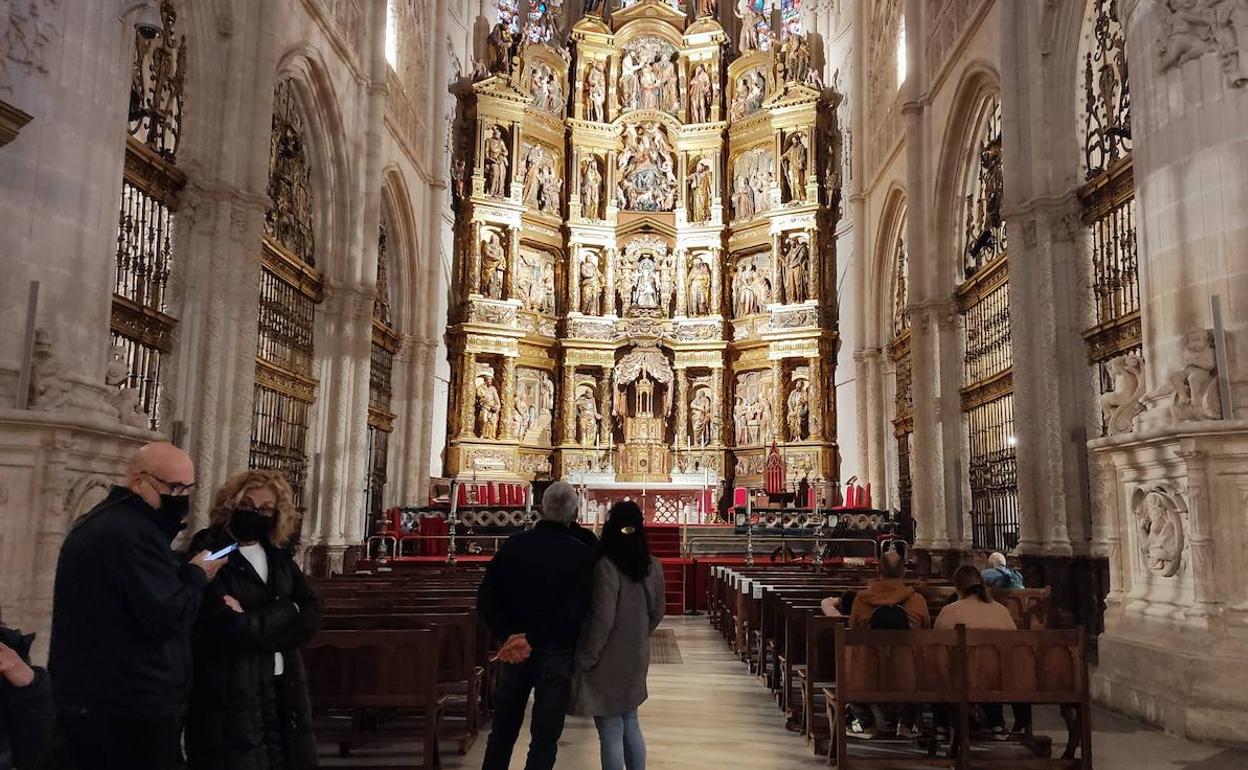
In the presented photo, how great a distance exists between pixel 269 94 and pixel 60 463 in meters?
7.45

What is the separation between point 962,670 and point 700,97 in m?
24.6

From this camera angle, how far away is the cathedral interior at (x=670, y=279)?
316 inches

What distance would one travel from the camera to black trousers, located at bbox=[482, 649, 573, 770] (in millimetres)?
4777

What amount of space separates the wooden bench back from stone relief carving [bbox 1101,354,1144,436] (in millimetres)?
6754

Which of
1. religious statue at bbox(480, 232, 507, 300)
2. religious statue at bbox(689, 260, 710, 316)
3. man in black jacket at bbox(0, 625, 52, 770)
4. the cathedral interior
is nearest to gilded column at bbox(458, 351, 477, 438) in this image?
the cathedral interior

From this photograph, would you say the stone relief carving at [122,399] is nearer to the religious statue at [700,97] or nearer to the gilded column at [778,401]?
the gilded column at [778,401]

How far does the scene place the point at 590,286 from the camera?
27.1 meters

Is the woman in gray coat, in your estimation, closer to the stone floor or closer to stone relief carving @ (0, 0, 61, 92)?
the stone floor

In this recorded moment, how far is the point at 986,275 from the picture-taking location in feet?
52.7

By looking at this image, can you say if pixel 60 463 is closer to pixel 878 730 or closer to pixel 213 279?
pixel 213 279

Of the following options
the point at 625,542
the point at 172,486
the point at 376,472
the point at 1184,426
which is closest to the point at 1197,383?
the point at 1184,426

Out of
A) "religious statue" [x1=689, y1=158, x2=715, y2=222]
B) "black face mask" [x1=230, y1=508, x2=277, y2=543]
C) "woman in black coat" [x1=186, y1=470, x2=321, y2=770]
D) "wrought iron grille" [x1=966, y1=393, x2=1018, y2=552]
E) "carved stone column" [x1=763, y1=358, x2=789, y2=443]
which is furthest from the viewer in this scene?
"religious statue" [x1=689, y1=158, x2=715, y2=222]

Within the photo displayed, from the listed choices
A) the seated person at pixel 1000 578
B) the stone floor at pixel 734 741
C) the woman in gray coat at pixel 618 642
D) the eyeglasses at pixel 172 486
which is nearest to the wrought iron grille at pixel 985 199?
the seated person at pixel 1000 578

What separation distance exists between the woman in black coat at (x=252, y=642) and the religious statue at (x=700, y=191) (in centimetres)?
2452
